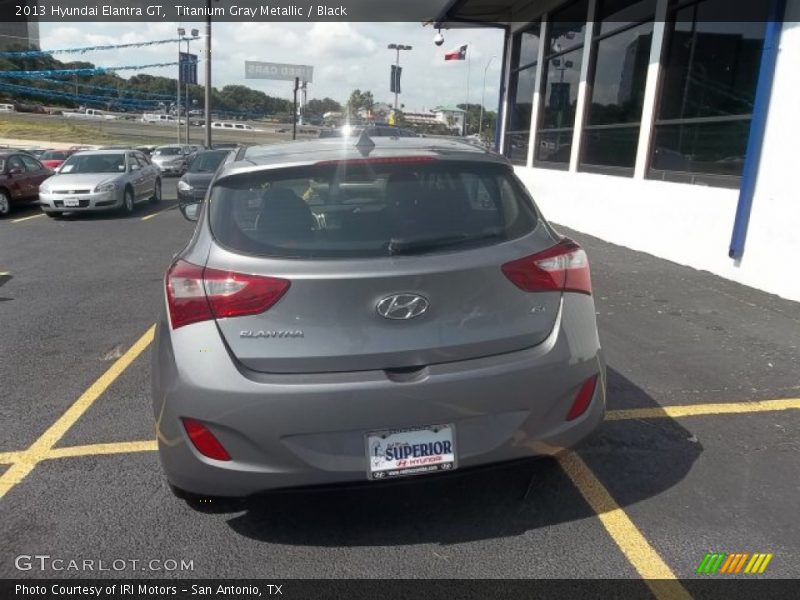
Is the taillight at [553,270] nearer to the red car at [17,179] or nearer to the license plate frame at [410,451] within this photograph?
the license plate frame at [410,451]

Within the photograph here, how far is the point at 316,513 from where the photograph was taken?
9.37ft

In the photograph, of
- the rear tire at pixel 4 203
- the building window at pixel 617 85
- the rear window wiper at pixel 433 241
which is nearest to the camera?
the rear window wiper at pixel 433 241

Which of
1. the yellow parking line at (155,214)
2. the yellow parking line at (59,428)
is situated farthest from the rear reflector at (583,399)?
the yellow parking line at (155,214)

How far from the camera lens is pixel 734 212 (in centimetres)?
714

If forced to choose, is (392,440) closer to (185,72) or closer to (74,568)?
(74,568)

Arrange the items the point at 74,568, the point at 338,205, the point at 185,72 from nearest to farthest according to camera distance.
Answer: the point at 74,568
the point at 338,205
the point at 185,72

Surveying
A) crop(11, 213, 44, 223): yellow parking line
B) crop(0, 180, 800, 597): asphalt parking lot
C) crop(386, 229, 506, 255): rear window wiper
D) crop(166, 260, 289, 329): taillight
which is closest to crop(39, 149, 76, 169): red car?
crop(11, 213, 44, 223): yellow parking line

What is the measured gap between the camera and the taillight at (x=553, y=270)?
2.56 metres

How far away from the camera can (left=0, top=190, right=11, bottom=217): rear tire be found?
534 inches

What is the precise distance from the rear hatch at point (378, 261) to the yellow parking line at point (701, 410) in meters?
1.58

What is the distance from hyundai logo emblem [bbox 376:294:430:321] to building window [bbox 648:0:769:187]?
6501 mm

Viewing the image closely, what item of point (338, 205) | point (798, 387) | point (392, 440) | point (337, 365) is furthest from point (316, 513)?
point (798, 387)
